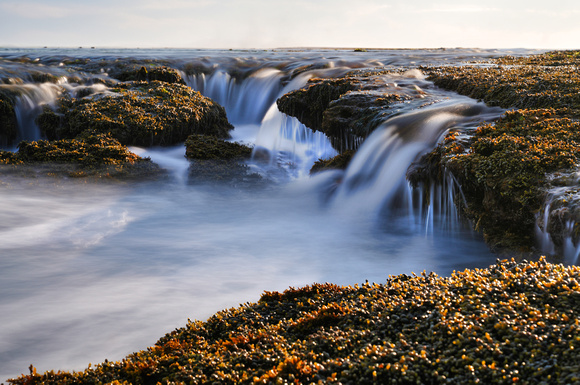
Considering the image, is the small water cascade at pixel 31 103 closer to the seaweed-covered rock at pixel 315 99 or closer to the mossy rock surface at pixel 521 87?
the seaweed-covered rock at pixel 315 99

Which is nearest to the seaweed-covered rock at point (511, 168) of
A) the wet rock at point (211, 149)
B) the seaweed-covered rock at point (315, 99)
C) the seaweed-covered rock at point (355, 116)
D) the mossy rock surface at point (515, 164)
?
the mossy rock surface at point (515, 164)

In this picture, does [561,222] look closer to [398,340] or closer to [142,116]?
[398,340]

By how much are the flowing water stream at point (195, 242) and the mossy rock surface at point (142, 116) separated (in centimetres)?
202

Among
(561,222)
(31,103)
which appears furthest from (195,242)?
(31,103)

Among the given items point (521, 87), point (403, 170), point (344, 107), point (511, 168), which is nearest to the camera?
point (511, 168)

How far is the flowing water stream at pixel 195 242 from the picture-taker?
16.3ft

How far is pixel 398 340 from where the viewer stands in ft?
9.89

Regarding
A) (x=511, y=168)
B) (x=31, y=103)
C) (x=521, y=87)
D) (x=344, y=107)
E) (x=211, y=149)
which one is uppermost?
(x=521, y=87)

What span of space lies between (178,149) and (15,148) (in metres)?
5.08

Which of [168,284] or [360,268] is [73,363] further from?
[360,268]

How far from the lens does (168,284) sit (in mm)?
5906

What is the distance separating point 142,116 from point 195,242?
7112mm

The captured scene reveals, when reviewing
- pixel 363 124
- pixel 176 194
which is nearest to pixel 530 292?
pixel 363 124

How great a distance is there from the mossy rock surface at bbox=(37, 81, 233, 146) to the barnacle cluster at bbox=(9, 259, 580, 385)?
9970 mm
